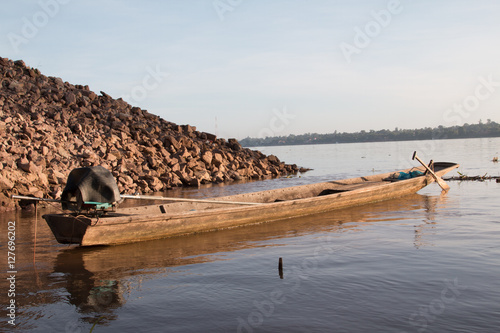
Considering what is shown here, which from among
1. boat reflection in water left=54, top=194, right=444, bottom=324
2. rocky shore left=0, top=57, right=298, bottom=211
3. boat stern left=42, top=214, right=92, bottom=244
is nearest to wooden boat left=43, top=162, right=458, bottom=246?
boat stern left=42, top=214, right=92, bottom=244

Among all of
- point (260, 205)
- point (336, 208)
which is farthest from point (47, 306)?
point (336, 208)

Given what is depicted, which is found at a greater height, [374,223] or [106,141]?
[106,141]

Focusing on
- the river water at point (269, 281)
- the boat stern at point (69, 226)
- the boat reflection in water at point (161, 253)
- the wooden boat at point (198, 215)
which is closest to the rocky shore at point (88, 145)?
the river water at point (269, 281)

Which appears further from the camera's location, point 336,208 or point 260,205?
point 336,208

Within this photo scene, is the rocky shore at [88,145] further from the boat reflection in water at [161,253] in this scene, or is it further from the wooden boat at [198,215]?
the boat reflection in water at [161,253]

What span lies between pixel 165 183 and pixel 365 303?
14476 millimetres

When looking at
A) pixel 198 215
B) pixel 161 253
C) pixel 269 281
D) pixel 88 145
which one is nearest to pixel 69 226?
pixel 161 253

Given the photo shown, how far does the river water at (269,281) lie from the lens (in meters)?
5.01

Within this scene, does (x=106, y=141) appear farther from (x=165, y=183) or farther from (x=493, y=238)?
(x=493, y=238)

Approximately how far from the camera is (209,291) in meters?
6.01

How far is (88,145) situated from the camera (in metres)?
18.5

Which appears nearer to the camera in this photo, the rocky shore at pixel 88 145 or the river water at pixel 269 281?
the river water at pixel 269 281

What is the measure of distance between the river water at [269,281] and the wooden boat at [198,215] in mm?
220

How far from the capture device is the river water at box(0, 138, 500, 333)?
501 cm
